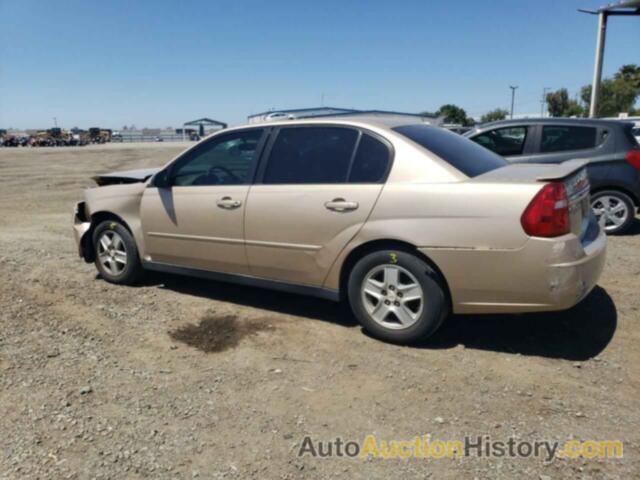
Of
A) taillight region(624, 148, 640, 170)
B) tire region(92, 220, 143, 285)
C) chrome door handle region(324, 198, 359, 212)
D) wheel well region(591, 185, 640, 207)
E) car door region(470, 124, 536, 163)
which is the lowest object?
tire region(92, 220, 143, 285)

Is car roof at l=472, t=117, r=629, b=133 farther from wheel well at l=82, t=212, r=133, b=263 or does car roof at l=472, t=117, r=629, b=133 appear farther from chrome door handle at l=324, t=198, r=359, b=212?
wheel well at l=82, t=212, r=133, b=263

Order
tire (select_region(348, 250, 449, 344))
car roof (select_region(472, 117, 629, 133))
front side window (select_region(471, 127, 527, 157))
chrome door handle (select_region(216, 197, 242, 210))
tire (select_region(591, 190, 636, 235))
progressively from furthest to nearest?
1. front side window (select_region(471, 127, 527, 157))
2. car roof (select_region(472, 117, 629, 133))
3. tire (select_region(591, 190, 636, 235))
4. chrome door handle (select_region(216, 197, 242, 210))
5. tire (select_region(348, 250, 449, 344))

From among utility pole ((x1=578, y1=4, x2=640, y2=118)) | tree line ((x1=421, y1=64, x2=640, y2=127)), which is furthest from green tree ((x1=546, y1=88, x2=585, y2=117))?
utility pole ((x1=578, y1=4, x2=640, y2=118))

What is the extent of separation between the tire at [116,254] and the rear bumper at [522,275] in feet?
10.1

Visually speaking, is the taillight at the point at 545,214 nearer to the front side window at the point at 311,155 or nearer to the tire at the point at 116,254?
the front side window at the point at 311,155

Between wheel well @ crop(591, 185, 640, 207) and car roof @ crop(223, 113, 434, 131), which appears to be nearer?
car roof @ crop(223, 113, 434, 131)

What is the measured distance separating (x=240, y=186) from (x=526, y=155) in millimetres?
5059

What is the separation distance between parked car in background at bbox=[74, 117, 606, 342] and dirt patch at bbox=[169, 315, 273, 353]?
36 cm

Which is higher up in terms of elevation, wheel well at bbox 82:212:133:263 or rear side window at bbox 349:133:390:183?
rear side window at bbox 349:133:390:183

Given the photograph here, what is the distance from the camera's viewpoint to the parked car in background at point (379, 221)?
349cm

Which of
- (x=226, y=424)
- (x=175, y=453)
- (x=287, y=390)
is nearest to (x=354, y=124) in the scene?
(x=287, y=390)

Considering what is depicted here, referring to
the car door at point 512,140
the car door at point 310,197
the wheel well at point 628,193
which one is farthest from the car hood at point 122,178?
the wheel well at point 628,193

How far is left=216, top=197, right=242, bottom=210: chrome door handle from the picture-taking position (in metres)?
4.51

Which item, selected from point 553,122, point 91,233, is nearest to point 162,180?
point 91,233
